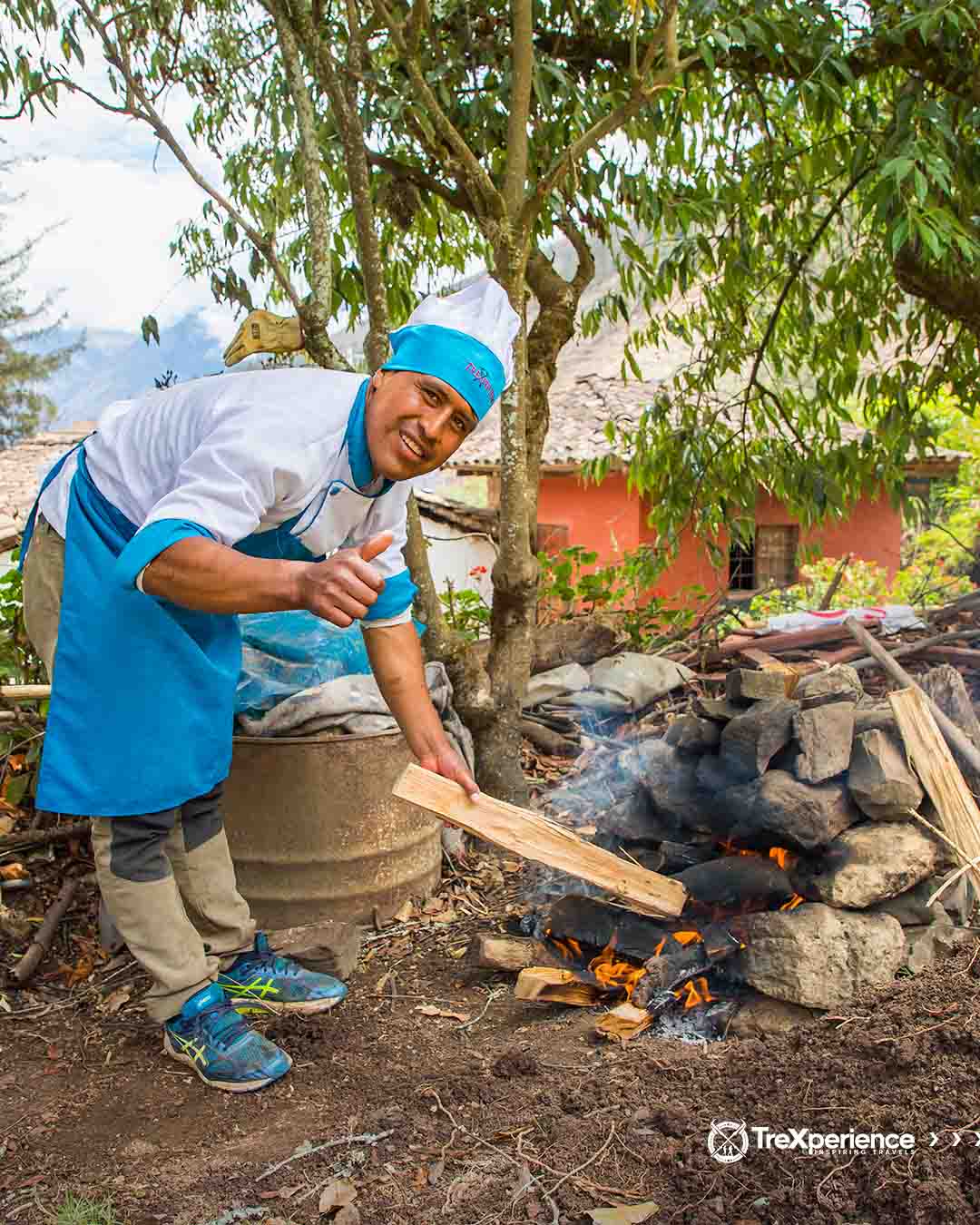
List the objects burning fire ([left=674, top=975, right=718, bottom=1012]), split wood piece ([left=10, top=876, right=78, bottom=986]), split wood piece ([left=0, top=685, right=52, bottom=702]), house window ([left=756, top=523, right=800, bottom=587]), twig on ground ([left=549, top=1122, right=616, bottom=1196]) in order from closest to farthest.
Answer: twig on ground ([left=549, top=1122, right=616, bottom=1196])
burning fire ([left=674, top=975, right=718, bottom=1012])
split wood piece ([left=10, top=876, right=78, bottom=986])
split wood piece ([left=0, top=685, right=52, bottom=702])
house window ([left=756, top=523, right=800, bottom=587])

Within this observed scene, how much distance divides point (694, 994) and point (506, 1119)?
679mm

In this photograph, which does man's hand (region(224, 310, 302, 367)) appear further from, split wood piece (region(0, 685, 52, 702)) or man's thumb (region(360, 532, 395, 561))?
man's thumb (region(360, 532, 395, 561))

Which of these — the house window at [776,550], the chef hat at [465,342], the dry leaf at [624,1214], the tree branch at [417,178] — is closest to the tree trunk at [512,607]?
the tree branch at [417,178]

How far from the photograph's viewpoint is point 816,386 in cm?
584

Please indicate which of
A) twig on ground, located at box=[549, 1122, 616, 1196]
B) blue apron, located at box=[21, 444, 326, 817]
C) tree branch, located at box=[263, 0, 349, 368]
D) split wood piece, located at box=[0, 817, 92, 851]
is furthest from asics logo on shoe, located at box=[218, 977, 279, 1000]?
tree branch, located at box=[263, 0, 349, 368]

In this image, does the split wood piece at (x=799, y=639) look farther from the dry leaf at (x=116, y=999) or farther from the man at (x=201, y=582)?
the dry leaf at (x=116, y=999)

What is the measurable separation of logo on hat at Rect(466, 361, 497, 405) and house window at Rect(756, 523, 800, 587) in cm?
1248

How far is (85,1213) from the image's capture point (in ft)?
6.43

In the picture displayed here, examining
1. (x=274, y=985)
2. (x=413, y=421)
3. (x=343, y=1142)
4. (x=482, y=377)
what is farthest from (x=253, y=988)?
(x=482, y=377)

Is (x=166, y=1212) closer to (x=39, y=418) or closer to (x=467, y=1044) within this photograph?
(x=467, y=1044)

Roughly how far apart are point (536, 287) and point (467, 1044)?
311 centimetres

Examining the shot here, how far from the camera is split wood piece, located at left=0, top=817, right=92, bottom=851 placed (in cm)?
358

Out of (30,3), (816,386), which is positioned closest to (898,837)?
(816,386)

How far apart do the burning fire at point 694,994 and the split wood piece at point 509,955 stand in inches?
18.7
